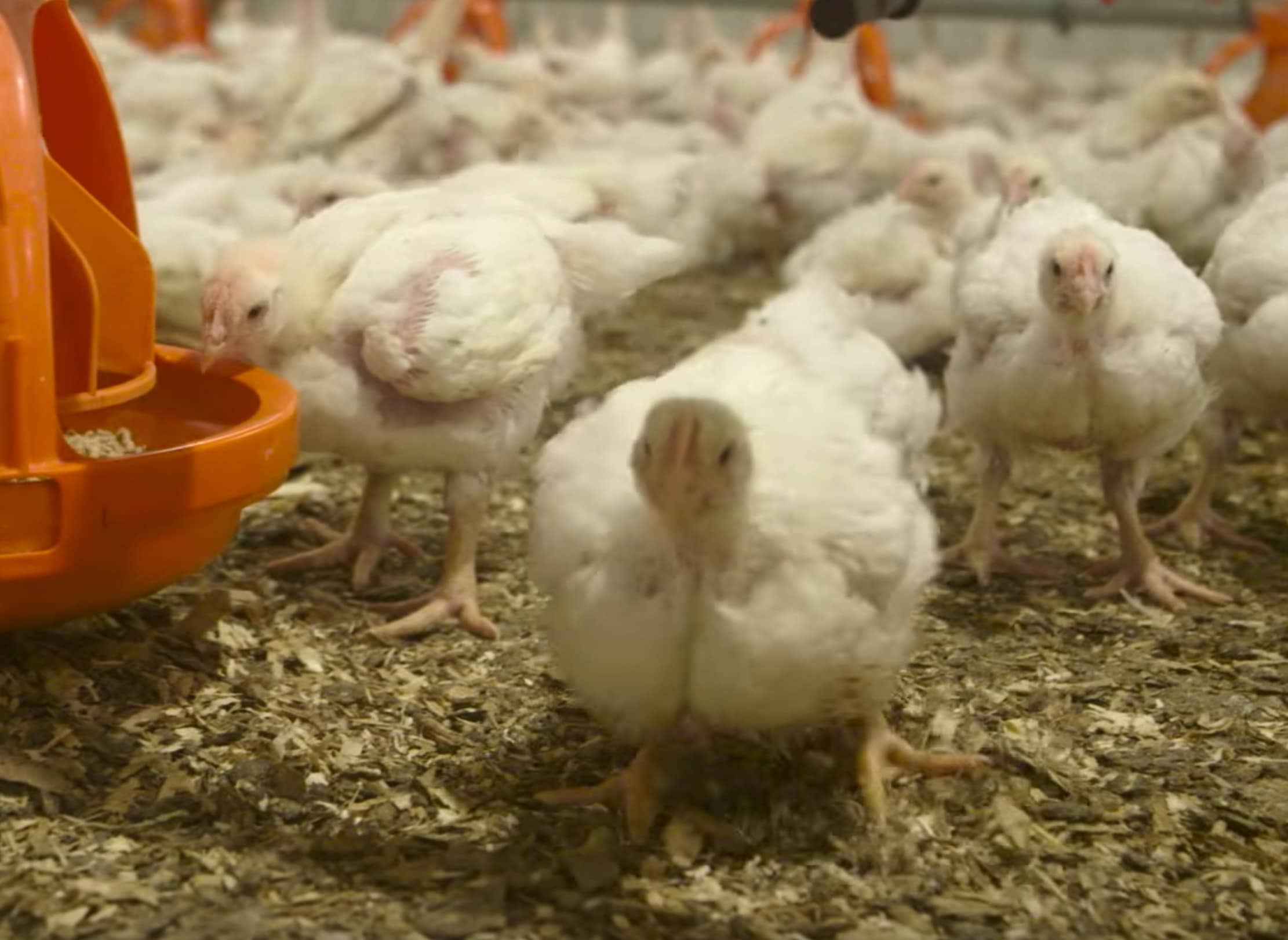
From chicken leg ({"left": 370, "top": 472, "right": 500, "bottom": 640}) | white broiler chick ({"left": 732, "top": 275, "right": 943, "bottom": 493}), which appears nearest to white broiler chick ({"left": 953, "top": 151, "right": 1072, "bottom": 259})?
white broiler chick ({"left": 732, "top": 275, "right": 943, "bottom": 493})

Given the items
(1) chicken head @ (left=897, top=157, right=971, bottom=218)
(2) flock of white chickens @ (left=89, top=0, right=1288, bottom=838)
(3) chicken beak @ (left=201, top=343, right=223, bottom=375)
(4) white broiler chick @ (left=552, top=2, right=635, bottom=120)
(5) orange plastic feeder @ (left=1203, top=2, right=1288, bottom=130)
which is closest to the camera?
(2) flock of white chickens @ (left=89, top=0, right=1288, bottom=838)

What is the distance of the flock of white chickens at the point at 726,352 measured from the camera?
2.34 m

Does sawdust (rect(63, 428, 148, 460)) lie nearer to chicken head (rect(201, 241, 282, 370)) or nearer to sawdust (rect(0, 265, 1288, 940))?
chicken head (rect(201, 241, 282, 370))

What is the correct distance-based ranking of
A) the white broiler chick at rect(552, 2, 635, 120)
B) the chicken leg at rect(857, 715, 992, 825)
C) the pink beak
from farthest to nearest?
the white broiler chick at rect(552, 2, 635, 120) → the pink beak → the chicken leg at rect(857, 715, 992, 825)

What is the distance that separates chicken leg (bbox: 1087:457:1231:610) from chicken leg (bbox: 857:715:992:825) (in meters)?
1.19

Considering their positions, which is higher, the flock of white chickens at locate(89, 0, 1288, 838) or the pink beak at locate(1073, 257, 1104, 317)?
the pink beak at locate(1073, 257, 1104, 317)

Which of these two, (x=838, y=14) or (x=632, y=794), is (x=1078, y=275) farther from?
(x=632, y=794)

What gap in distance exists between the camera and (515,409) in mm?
A: 3572

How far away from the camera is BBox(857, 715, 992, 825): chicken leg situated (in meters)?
2.70

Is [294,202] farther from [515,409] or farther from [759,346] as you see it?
[759,346]

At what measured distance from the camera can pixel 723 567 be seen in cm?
232

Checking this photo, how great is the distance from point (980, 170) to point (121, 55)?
199 inches

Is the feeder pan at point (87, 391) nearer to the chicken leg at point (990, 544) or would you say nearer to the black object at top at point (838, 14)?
the black object at top at point (838, 14)

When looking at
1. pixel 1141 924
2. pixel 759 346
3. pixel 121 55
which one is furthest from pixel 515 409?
pixel 121 55
